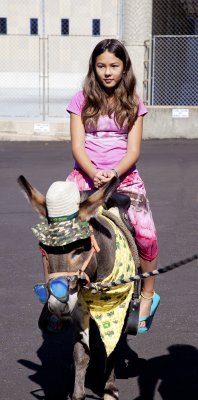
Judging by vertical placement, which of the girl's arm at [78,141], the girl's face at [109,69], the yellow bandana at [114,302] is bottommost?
the yellow bandana at [114,302]

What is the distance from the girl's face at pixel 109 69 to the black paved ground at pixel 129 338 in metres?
2.07

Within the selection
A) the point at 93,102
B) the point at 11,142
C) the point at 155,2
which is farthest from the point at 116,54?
the point at 155,2

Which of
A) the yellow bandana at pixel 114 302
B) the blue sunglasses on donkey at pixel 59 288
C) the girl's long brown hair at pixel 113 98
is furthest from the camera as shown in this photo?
the girl's long brown hair at pixel 113 98

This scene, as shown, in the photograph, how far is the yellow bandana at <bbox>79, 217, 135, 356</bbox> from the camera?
14.6 ft

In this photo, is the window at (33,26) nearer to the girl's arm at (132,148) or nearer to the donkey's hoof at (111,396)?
the girl's arm at (132,148)

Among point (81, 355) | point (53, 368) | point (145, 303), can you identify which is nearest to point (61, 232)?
point (81, 355)

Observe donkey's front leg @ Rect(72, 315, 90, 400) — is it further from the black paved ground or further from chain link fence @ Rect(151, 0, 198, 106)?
chain link fence @ Rect(151, 0, 198, 106)

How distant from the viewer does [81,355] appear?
15.1ft

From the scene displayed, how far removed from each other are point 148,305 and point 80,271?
151cm

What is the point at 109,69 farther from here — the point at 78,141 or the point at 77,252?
the point at 77,252

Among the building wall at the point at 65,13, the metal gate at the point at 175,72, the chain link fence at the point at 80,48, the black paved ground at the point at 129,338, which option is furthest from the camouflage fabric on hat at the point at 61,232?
the building wall at the point at 65,13

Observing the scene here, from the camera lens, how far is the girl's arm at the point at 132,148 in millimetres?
4863

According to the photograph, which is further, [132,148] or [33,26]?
[33,26]

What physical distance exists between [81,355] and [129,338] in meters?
1.55
